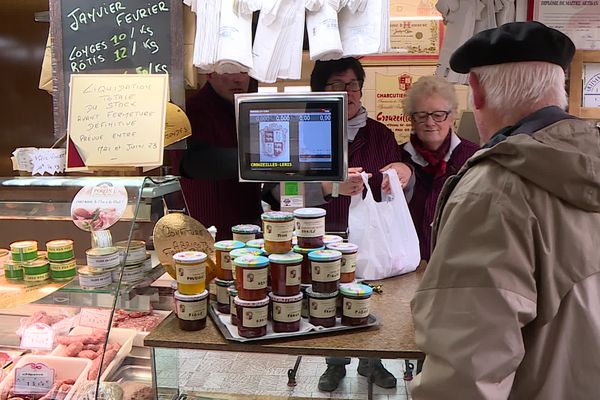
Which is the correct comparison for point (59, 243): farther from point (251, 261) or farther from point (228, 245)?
point (251, 261)

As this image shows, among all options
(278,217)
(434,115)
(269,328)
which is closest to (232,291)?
(269,328)

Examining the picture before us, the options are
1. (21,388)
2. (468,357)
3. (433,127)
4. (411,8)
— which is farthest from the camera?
(411,8)

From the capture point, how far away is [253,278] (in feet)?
4.80

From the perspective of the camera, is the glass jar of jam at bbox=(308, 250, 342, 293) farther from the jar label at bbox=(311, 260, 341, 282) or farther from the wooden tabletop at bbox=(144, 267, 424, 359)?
the wooden tabletop at bbox=(144, 267, 424, 359)

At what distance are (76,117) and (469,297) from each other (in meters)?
1.46

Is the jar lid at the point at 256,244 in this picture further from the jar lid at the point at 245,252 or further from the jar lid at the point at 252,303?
the jar lid at the point at 252,303

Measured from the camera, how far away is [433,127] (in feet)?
8.64

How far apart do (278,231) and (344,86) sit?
3.67 feet

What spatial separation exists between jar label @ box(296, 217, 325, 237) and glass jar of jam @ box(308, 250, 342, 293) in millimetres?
94

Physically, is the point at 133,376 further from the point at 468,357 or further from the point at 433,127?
the point at 433,127

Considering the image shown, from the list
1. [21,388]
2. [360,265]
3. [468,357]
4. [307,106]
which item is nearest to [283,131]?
[307,106]

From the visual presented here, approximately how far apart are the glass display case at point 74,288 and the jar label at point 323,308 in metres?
0.57

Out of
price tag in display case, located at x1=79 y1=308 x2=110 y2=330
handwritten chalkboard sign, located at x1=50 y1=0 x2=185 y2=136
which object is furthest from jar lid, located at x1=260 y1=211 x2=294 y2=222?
handwritten chalkboard sign, located at x1=50 y1=0 x2=185 y2=136

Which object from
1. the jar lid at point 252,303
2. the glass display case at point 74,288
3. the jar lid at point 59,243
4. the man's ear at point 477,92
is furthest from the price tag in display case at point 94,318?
the man's ear at point 477,92
